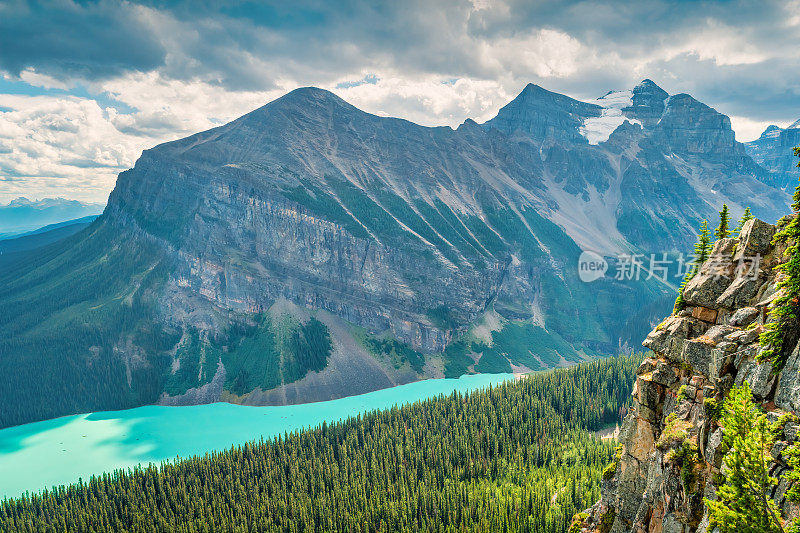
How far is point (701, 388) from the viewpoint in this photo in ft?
101

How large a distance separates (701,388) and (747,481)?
857 cm

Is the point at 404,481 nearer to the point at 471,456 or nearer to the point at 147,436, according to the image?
the point at 471,456

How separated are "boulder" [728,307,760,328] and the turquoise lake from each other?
131377 mm

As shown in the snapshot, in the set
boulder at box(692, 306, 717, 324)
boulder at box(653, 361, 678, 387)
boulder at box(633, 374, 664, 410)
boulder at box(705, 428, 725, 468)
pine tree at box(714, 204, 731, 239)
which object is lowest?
boulder at box(705, 428, 725, 468)

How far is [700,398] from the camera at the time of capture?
30719mm

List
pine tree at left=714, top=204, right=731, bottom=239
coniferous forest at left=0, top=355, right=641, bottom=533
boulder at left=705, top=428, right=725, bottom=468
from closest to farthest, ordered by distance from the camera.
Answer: boulder at left=705, top=428, right=725, bottom=468, pine tree at left=714, top=204, right=731, bottom=239, coniferous forest at left=0, top=355, right=641, bottom=533

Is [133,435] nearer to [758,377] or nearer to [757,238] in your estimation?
[758,377]

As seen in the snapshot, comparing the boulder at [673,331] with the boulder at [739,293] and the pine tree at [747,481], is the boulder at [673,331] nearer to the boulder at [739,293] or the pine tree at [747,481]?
the boulder at [739,293]

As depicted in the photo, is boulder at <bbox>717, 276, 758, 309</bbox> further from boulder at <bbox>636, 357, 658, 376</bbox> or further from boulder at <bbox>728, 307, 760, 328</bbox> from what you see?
boulder at <bbox>636, 357, 658, 376</bbox>

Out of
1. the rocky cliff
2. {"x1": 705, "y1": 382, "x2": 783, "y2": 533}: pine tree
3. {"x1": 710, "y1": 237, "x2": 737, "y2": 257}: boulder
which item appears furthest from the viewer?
{"x1": 710, "y1": 237, "x2": 737, "y2": 257}: boulder

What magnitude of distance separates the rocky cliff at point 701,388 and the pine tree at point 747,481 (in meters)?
0.93

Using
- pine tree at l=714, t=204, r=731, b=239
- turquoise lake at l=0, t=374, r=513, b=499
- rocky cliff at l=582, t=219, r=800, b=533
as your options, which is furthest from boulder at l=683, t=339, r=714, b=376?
turquoise lake at l=0, t=374, r=513, b=499

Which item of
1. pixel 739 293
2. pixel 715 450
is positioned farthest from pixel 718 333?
pixel 715 450

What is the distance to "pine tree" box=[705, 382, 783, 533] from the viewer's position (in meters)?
22.4
